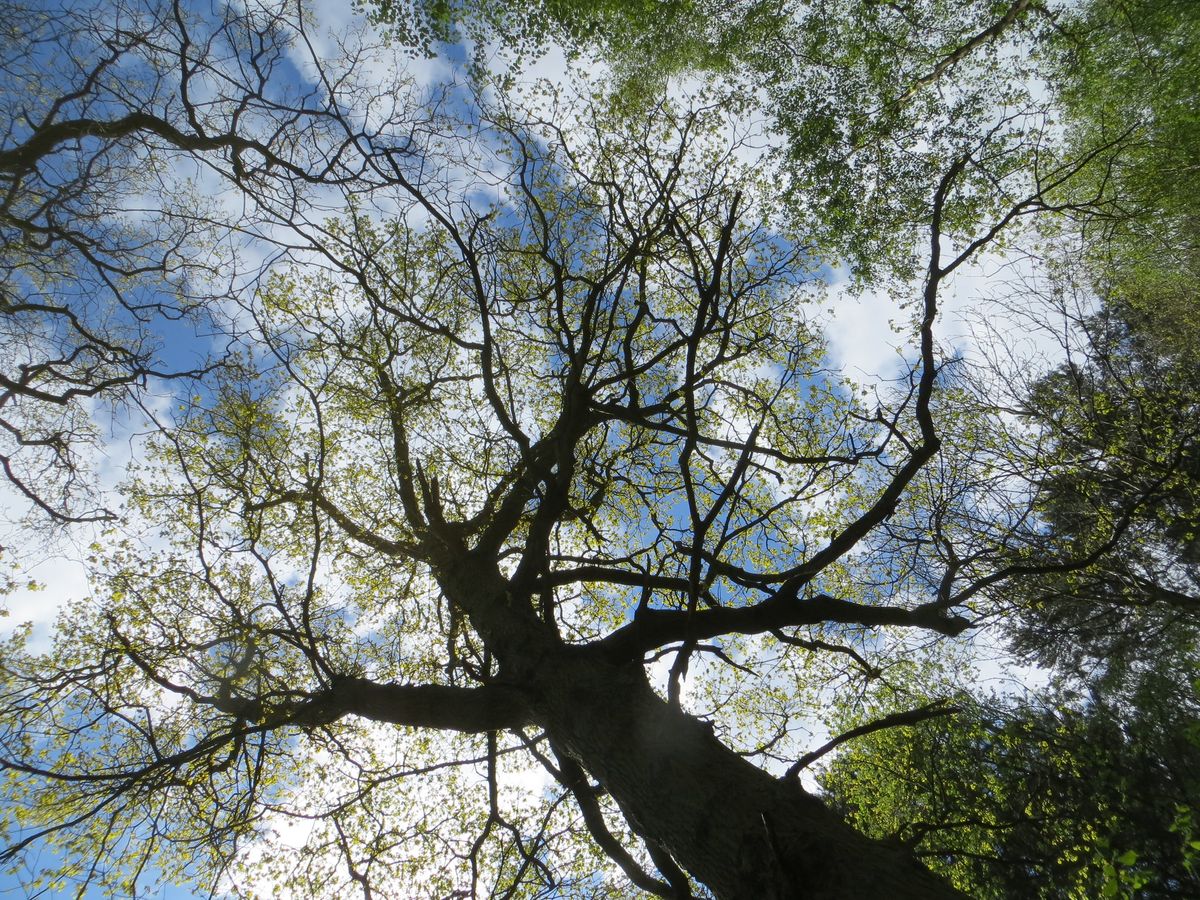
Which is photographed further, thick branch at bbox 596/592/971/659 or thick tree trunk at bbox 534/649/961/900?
thick branch at bbox 596/592/971/659

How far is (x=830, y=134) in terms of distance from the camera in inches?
388

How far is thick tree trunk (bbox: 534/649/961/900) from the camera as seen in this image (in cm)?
246

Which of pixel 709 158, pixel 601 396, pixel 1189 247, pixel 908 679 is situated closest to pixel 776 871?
pixel 601 396

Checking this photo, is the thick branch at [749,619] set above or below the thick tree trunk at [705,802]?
above

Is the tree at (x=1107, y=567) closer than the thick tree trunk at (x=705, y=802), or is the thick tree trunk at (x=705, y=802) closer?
the thick tree trunk at (x=705, y=802)

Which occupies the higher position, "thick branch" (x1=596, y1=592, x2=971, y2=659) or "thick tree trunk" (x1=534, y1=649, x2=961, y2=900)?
"thick branch" (x1=596, y1=592, x2=971, y2=659)

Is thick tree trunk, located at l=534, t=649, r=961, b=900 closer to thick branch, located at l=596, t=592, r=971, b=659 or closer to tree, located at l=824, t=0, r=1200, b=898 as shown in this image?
thick branch, located at l=596, t=592, r=971, b=659

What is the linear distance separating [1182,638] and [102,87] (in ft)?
52.1

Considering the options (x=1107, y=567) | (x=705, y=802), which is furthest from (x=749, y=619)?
(x=1107, y=567)

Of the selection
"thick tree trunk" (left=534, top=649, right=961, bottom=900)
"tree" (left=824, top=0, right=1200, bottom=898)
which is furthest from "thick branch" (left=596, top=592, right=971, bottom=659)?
"tree" (left=824, top=0, right=1200, bottom=898)

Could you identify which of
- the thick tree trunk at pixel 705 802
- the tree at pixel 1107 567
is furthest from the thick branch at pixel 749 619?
the tree at pixel 1107 567

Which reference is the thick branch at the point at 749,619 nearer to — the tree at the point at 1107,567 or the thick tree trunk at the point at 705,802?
the thick tree trunk at the point at 705,802

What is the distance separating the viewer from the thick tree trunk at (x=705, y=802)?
8.06ft

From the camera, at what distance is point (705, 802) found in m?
3.01
